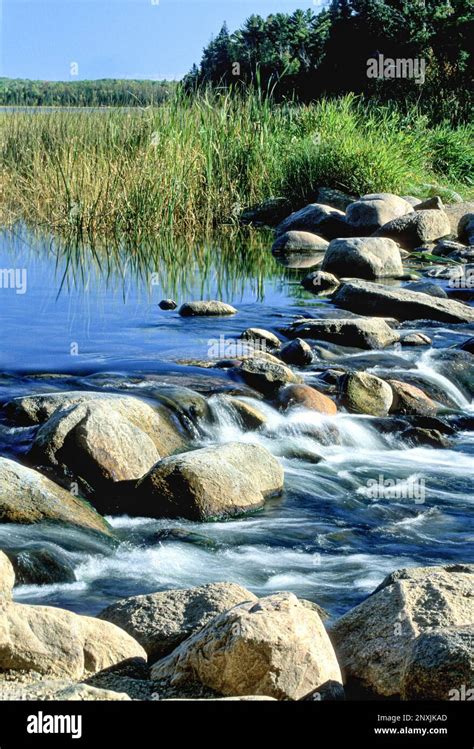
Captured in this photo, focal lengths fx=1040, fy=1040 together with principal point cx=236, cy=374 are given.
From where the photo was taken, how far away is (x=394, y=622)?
3562 mm

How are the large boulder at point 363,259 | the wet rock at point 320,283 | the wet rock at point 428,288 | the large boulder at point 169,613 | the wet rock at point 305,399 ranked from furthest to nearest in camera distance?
1. the large boulder at point 363,259
2. the wet rock at point 320,283
3. the wet rock at point 428,288
4. the wet rock at point 305,399
5. the large boulder at point 169,613

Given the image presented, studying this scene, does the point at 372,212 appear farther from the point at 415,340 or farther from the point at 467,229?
the point at 415,340

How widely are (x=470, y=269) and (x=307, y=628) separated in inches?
397

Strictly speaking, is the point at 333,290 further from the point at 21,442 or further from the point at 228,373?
the point at 21,442

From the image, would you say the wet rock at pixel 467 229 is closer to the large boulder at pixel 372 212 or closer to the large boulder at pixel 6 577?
the large boulder at pixel 372 212

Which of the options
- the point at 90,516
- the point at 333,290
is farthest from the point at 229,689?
the point at 333,290

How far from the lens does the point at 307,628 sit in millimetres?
3242

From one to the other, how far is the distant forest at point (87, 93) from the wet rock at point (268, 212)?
7.49 feet

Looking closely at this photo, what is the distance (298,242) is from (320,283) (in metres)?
3.14

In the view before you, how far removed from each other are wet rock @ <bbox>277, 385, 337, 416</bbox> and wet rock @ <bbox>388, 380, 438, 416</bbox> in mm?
547

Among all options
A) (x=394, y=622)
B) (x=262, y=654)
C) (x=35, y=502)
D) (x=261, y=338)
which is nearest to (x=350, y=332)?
(x=261, y=338)

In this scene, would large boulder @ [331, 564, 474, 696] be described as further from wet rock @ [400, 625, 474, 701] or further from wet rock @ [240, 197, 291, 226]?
wet rock @ [240, 197, 291, 226]

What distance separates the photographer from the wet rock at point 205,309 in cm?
997

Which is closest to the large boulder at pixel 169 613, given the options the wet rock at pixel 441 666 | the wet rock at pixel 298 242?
the wet rock at pixel 441 666
